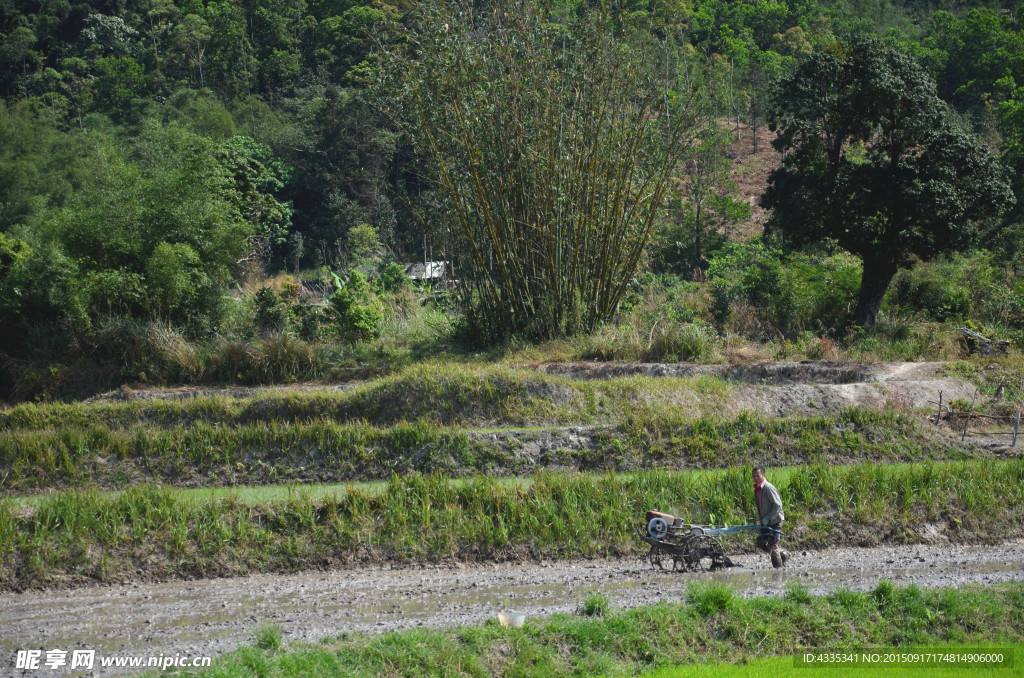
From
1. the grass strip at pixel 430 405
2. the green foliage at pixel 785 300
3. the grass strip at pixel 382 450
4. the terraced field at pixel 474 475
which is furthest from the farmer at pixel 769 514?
the green foliage at pixel 785 300

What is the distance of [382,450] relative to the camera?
502 inches

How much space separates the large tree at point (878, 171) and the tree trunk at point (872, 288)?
2 centimetres

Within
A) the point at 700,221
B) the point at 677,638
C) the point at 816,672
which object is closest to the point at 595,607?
the point at 677,638

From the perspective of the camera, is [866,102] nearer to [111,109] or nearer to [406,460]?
[406,460]

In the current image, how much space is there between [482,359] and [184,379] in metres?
6.19

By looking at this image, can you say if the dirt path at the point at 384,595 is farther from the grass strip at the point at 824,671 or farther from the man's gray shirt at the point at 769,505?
the grass strip at the point at 824,671

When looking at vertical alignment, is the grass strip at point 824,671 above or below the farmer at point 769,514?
below

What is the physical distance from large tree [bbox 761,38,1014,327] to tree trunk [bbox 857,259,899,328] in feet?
0.08

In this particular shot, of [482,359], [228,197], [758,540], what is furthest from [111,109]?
[758,540]

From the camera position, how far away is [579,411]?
47.8 ft

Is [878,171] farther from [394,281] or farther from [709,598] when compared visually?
[709,598]

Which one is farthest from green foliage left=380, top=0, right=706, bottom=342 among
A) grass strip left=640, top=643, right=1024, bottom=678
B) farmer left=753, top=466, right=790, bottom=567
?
grass strip left=640, top=643, right=1024, bottom=678

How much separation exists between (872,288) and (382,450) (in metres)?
13.2

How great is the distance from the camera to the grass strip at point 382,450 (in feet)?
41.0
